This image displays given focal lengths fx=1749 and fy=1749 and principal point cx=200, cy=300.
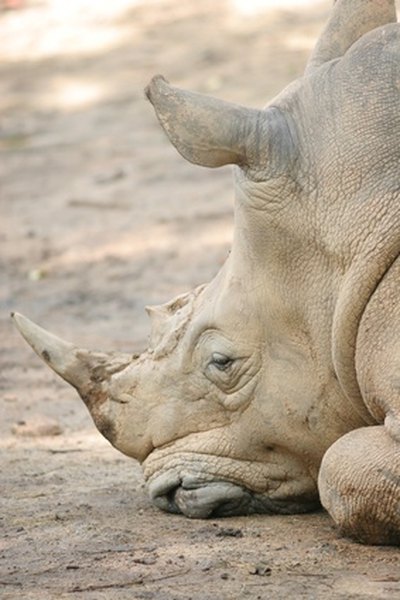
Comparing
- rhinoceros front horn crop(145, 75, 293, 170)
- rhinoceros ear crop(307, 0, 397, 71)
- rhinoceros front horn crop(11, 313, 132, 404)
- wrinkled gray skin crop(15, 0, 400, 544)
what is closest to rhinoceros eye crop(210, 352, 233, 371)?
wrinkled gray skin crop(15, 0, 400, 544)

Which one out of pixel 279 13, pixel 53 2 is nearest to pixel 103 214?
pixel 279 13

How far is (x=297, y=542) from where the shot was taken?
206 inches

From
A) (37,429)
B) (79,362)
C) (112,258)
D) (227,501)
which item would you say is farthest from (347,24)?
(112,258)

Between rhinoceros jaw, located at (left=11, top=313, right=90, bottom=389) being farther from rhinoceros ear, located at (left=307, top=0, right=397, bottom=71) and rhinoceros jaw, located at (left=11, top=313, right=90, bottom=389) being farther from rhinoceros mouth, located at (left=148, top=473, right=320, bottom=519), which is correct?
rhinoceros ear, located at (left=307, top=0, right=397, bottom=71)

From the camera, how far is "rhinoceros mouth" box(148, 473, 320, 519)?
5.59 meters

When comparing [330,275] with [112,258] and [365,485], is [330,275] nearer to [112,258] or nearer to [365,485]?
[365,485]

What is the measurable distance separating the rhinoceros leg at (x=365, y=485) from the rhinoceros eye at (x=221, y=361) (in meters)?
0.55

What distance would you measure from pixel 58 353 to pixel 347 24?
1.46m

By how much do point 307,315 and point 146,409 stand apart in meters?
0.73

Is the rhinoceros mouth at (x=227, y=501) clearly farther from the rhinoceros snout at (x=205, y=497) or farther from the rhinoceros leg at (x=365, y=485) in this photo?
the rhinoceros leg at (x=365, y=485)

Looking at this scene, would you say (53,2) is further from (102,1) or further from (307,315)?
(307,315)

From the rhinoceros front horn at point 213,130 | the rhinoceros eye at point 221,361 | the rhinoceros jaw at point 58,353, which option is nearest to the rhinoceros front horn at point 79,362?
the rhinoceros jaw at point 58,353

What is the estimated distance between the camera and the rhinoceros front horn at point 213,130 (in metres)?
5.19

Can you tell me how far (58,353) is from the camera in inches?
231
